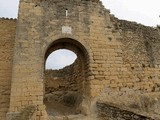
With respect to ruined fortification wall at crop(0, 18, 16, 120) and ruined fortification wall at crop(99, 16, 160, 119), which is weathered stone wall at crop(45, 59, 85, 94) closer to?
ruined fortification wall at crop(99, 16, 160, 119)

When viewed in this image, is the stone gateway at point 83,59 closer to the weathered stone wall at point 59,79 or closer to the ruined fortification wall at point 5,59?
the ruined fortification wall at point 5,59

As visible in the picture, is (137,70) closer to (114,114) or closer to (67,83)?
(114,114)

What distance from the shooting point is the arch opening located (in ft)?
27.8

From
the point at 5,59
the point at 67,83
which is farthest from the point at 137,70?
the point at 5,59

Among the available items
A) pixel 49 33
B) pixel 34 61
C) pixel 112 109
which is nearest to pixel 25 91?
pixel 34 61

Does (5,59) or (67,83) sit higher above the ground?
(5,59)

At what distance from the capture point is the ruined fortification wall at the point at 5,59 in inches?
296

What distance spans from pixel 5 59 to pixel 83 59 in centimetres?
294

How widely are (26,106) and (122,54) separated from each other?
4.13 metres

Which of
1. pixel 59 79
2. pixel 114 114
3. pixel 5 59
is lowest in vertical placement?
pixel 114 114

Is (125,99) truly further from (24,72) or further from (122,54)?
(24,72)

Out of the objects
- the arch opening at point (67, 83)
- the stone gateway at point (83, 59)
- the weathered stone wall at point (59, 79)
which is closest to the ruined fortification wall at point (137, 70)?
the stone gateway at point (83, 59)

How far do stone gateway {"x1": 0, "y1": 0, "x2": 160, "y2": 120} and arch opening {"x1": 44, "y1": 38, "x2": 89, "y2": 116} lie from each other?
53mm

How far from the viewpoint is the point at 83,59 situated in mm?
8680
